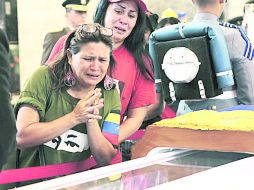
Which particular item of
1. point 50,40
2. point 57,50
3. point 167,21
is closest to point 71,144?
point 57,50

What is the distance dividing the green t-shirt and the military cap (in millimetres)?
425

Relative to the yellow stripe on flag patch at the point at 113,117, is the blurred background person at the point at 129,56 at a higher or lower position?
higher

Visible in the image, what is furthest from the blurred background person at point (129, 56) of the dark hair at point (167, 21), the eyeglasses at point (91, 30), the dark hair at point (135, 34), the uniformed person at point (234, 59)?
the dark hair at point (167, 21)

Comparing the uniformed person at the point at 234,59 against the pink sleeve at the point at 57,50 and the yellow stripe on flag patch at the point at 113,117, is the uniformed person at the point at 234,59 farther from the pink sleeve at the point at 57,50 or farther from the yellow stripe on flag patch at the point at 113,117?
the pink sleeve at the point at 57,50

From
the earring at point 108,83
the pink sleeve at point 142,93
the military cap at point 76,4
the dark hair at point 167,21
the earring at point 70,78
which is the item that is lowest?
the pink sleeve at point 142,93

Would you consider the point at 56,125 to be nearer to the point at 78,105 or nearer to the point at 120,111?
the point at 78,105

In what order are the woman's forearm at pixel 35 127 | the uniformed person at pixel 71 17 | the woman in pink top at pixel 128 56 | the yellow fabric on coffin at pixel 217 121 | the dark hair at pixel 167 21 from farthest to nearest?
the dark hair at pixel 167 21, the uniformed person at pixel 71 17, the woman in pink top at pixel 128 56, the woman's forearm at pixel 35 127, the yellow fabric on coffin at pixel 217 121

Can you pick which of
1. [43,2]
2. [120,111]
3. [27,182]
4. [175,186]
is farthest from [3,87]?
[43,2]

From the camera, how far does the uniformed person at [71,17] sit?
1944 millimetres

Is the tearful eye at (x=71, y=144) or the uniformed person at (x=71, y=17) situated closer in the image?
the tearful eye at (x=71, y=144)

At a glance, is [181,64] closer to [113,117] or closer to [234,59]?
[234,59]

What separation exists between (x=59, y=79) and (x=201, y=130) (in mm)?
533

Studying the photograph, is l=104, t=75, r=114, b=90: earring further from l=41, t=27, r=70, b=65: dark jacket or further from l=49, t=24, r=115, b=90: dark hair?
l=41, t=27, r=70, b=65: dark jacket

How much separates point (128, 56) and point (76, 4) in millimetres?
343
